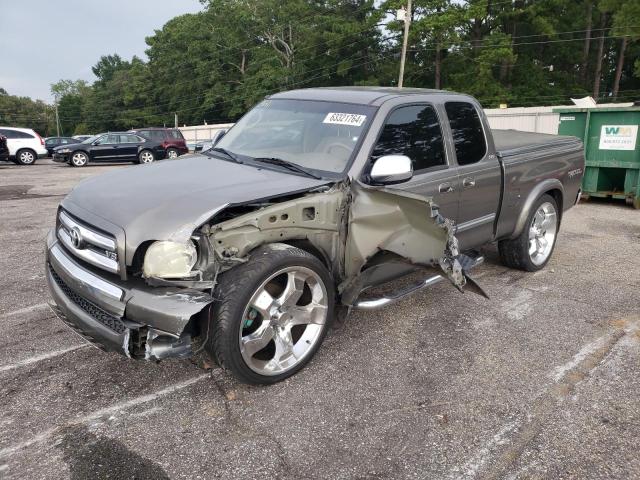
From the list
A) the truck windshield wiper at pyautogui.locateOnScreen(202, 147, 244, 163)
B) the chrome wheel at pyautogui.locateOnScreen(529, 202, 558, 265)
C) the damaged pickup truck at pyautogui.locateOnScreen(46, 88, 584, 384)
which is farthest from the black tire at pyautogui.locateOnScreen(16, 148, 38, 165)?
the chrome wheel at pyautogui.locateOnScreen(529, 202, 558, 265)

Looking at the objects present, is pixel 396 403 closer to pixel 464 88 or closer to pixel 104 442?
pixel 104 442

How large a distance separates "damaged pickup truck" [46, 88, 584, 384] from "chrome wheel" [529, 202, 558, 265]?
0.94 m

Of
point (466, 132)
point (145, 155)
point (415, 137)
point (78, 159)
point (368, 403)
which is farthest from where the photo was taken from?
point (145, 155)

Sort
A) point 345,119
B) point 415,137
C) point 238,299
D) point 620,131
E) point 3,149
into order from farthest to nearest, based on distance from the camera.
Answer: point 3,149 → point 620,131 → point 415,137 → point 345,119 → point 238,299

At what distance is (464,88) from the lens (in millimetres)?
40156

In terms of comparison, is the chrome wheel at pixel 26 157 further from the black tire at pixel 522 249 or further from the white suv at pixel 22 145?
the black tire at pixel 522 249

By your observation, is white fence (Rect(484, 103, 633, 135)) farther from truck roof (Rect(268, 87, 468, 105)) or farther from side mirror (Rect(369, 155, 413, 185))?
side mirror (Rect(369, 155, 413, 185))

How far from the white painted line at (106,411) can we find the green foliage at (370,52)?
122 ft

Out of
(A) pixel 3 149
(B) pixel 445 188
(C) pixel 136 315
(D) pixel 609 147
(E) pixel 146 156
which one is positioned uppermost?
(D) pixel 609 147

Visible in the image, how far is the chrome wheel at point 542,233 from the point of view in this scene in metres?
5.43

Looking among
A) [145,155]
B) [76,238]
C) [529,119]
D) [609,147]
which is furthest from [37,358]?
[529,119]

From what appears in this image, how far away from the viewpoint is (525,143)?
17.4 feet

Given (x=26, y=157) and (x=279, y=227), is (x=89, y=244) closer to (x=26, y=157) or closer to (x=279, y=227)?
(x=279, y=227)

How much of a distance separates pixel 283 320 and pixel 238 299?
0.46 m
